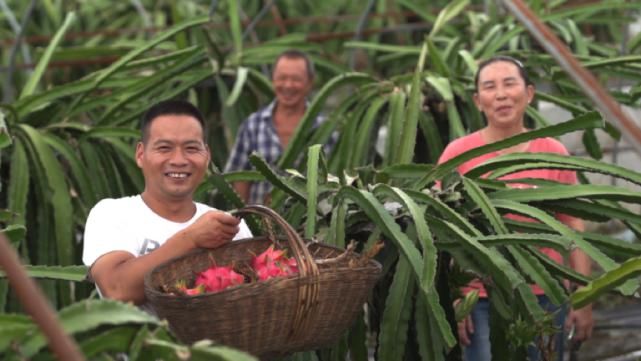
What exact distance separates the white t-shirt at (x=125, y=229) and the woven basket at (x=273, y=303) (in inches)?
5.6

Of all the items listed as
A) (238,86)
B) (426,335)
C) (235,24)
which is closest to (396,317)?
(426,335)

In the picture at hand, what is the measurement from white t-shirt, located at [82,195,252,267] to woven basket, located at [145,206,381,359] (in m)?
0.14

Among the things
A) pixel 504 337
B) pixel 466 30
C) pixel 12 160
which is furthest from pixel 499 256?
pixel 466 30

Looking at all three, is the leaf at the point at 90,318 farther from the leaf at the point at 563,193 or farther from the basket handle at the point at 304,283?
the leaf at the point at 563,193

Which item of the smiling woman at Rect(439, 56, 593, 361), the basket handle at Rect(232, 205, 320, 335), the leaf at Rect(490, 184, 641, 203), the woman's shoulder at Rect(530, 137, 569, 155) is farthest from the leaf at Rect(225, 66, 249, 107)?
Result: the basket handle at Rect(232, 205, 320, 335)

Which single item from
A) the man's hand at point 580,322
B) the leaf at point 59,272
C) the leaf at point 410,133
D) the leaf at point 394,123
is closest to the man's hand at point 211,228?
the leaf at point 59,272

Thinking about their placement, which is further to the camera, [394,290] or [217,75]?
[217,75]

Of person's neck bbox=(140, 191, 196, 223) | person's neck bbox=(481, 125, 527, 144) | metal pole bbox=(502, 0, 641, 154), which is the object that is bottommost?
person's neck bbox=(140, 191, 196, 223)

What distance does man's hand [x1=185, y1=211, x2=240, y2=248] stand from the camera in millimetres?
2826

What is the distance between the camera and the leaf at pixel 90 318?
219cm

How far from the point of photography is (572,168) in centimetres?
367

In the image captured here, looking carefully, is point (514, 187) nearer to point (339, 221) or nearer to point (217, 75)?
point (339, 221)

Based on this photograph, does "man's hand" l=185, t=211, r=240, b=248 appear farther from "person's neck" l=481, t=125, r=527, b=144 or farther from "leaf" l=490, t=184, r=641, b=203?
"person's neck" l=481, t=125, r=527, b=144

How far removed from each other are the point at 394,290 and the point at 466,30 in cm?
343
